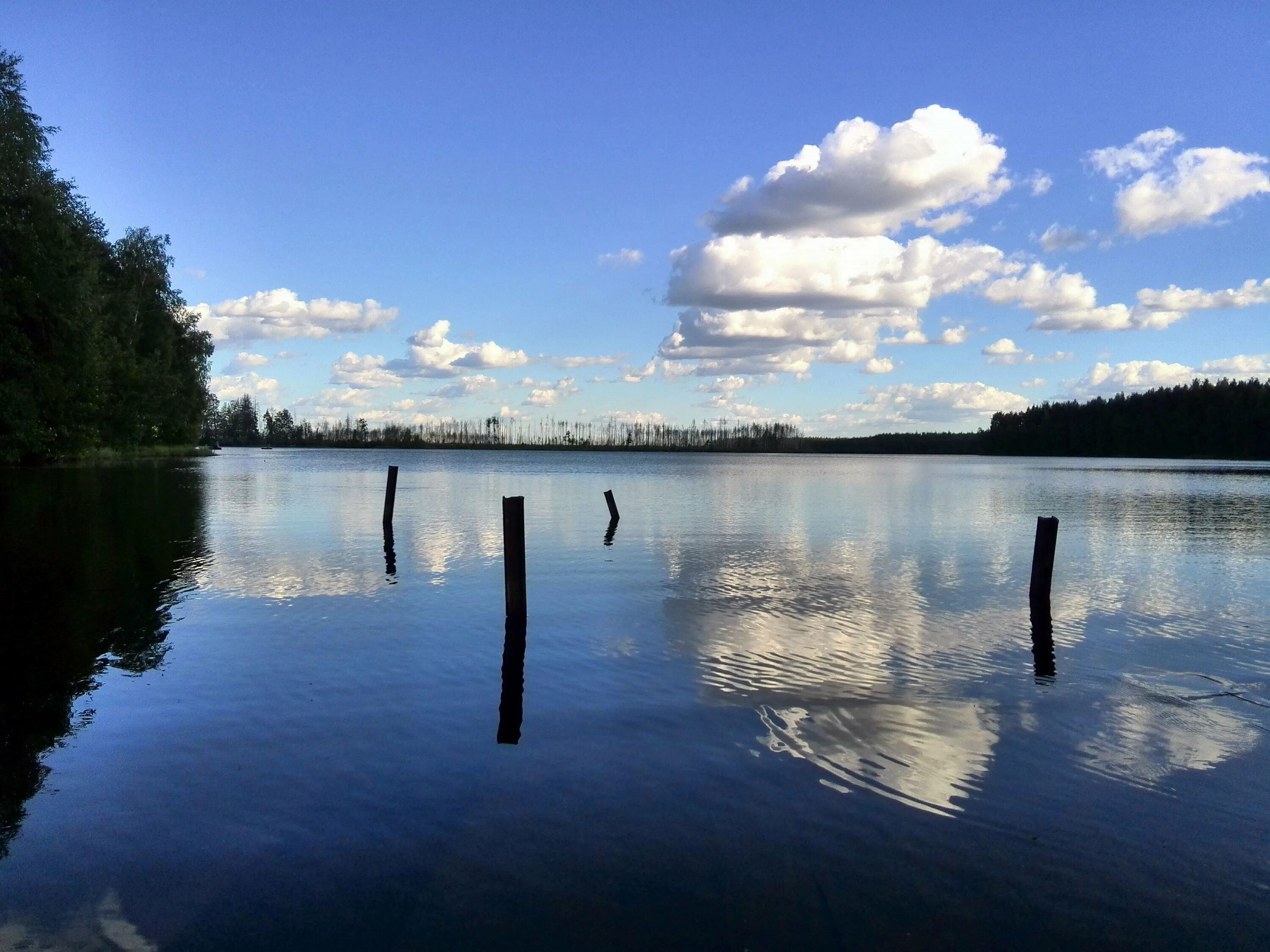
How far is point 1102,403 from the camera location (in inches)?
7200

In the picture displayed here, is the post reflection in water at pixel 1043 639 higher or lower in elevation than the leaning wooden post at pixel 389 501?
lower

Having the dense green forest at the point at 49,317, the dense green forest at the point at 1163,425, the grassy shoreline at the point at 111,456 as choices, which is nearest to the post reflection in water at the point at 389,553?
the dense green forest at the point at 49,317

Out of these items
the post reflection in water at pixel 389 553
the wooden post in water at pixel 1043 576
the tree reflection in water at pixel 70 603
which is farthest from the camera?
the post reflection in water at pixel 389 553

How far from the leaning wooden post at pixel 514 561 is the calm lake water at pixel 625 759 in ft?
1.42

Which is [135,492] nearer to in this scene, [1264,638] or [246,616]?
[246,616]

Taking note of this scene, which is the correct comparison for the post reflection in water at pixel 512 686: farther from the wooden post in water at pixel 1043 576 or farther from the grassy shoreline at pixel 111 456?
the grassy shoreline at pixel 111 456

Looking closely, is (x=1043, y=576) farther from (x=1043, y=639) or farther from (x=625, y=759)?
(x=625, y=759)

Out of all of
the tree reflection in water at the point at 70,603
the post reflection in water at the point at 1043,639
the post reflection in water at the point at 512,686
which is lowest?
the post reflection in water at the point at 1043,639

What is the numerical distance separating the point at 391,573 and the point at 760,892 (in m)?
13.9

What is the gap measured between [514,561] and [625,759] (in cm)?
616

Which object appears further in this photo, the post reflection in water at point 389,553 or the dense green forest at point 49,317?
the dense green forest at point 49,317

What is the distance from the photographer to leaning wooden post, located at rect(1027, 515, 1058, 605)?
14.1m

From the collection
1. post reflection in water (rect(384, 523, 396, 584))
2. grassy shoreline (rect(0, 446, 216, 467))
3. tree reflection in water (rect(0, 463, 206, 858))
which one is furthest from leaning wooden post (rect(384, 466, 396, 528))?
grassy shoreline (rect(0, 446, 216, 467))

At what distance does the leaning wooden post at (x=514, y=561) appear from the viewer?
513 inches
